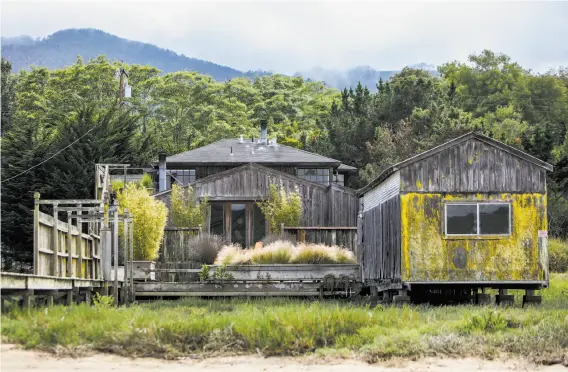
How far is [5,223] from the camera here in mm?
43750

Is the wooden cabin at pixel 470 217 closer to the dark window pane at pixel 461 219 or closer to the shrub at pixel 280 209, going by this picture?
the dark window pane at pixel 461 219

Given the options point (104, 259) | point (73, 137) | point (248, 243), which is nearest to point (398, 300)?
point (104, 259)

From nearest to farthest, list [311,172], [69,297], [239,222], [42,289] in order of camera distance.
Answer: [42,289] < [69,297] < [239,222] < [311,172]

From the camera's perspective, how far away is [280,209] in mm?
37656

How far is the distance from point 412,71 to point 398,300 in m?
60.1

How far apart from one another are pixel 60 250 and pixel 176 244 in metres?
13.8

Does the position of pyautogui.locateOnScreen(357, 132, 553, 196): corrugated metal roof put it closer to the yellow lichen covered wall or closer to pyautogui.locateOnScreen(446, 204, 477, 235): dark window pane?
the yellow lichen covered wall

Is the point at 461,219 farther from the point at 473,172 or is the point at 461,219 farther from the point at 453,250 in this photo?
A: the point at 473,172

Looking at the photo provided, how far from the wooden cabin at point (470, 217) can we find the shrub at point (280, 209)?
12.8 meters

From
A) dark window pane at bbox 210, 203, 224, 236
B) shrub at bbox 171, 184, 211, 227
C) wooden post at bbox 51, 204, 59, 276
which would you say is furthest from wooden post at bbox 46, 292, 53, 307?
dark window pane at bbox 210, 203, 224, 236

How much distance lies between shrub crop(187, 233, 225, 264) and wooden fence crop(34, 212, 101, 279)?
7.07 meters

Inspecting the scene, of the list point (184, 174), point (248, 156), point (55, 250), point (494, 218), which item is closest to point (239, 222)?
point (248, 156)

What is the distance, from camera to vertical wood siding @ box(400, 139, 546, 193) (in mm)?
24219

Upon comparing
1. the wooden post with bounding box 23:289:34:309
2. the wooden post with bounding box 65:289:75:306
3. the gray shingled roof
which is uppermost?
the gray shingled roof
